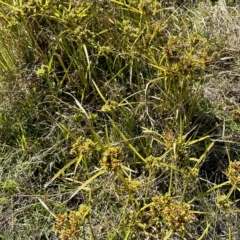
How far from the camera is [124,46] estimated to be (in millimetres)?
A: 1704

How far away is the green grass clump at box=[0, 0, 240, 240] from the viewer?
1.46m

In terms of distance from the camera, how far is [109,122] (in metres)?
1.70

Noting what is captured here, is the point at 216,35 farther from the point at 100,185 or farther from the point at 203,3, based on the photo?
the point at 100,185

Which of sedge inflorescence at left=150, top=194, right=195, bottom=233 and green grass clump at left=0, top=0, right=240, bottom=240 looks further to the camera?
green grass clump at left=0, top=0, right=240, bottom=240

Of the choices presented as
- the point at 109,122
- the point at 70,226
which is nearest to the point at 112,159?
the point at 70,226

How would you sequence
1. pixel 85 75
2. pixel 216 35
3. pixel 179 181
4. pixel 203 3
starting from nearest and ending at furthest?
pixel 179 181
pixel 85 75
pixel 216 35
pixel 203 3

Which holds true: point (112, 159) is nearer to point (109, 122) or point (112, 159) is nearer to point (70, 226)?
point (70, 226)

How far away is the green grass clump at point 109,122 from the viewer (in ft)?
4.77

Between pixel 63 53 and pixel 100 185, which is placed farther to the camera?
pixel 63 53

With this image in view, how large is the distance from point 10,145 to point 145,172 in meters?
0.50

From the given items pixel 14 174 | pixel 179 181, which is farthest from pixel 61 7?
pixel 179 181

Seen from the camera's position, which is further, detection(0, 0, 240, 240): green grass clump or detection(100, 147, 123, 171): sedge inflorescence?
detection(0, 0, 240, 240): green grass clump

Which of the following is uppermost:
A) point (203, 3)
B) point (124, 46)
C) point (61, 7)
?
point (61, 7)

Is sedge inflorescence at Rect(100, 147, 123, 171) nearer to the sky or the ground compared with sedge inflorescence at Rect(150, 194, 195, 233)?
nearer to the sky
